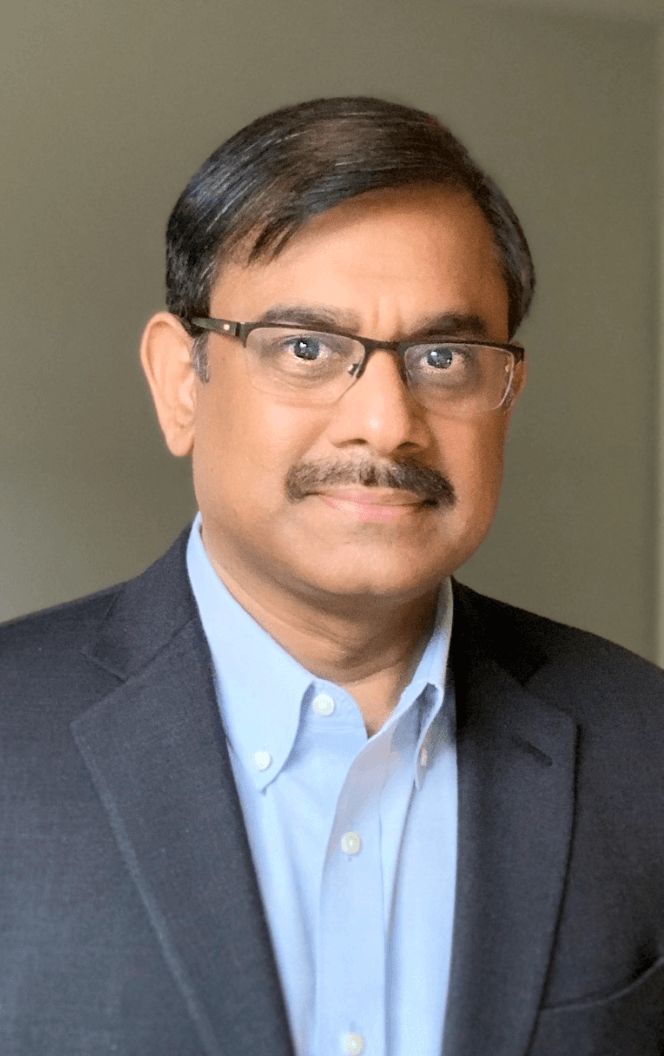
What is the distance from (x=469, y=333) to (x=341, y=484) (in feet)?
0.64

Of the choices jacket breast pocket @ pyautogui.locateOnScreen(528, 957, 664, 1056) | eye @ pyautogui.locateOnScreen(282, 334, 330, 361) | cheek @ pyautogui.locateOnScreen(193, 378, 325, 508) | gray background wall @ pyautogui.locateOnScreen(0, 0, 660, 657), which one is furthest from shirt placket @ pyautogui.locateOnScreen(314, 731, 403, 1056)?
gray background wall @ pyautogui.locateOnScreen(0, 0, 660, 657)

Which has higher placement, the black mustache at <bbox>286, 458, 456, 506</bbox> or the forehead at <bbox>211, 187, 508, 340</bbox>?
the forehead at <bbox>211, 187, 508, 340</bbox>

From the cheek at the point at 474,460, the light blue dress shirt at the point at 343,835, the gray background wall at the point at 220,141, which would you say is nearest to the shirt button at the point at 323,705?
the light blue dress shirt at the point at 343,835

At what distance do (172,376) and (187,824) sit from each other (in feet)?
1.55

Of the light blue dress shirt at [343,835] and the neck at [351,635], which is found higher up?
the neck at [351,635]

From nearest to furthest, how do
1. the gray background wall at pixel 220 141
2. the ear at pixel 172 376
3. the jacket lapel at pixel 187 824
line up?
the jacket lapel at pixel 187 824
the ear at pixel 172 376
the gray background wall at pixel 220 141

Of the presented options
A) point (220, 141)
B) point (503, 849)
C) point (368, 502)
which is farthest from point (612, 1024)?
point (220, 141)

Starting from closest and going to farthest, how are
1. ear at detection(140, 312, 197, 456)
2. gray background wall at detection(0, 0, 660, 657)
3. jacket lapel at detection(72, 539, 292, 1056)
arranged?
1. jacket lapel at detection(72, 539, 292, 1056)
2. ear at detection(140, 312, 197, 456)
3. gray background wall at detection(0, 0, 660, 657)

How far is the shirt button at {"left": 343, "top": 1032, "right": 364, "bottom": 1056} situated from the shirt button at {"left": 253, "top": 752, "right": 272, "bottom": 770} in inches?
9.6

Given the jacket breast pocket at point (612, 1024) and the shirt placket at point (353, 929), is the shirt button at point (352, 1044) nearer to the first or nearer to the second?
the shirt placket at point (353, 929)

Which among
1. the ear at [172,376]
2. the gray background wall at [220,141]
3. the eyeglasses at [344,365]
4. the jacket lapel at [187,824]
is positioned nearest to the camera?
the jacket lapel at [187,824]

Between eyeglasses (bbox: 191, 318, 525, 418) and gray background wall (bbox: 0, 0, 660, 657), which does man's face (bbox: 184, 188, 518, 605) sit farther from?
gray background wall (bbox: 0, 0, 660, 657)

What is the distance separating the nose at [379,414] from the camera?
3.78ft

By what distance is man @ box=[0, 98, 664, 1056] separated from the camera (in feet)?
3.63
